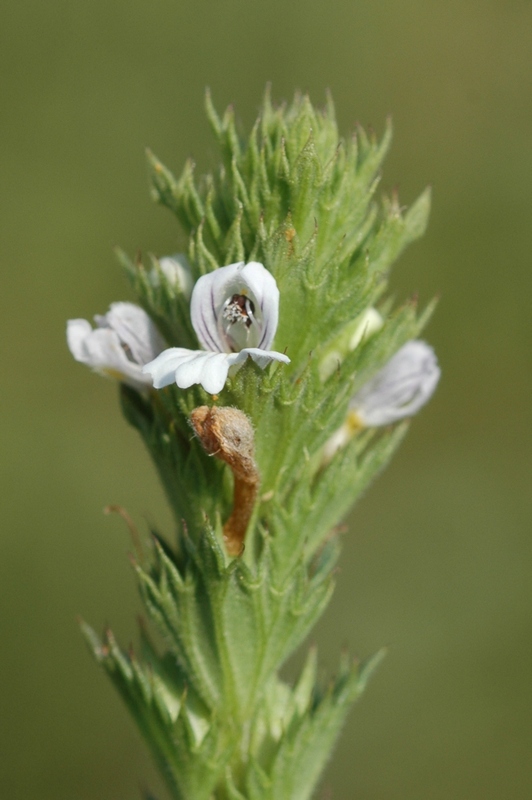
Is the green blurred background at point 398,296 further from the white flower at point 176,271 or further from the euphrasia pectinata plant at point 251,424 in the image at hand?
the white flower at point 176,271

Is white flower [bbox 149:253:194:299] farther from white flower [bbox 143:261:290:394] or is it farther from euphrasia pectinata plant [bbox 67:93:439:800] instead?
white flower [bbox 143:261:290:394]

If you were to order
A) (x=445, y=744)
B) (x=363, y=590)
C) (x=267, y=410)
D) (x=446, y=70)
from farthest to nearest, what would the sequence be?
1. (x=446, y=70)
2. (x=363, y=590)
3. (x=445, y=744)
4. (x=267, y=410)

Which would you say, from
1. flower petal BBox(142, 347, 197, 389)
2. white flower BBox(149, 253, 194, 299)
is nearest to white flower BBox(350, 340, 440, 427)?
white flower BBox(149, 253, 194, 299)

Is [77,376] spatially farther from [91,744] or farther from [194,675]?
[194,675]

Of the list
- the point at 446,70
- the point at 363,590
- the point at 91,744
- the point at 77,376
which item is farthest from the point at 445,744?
the point at 446,70

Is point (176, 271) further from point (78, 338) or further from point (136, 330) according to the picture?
point (78, 338)

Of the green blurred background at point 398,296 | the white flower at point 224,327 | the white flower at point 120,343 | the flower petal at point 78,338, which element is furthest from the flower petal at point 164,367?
the green blurred background at point 398,296
